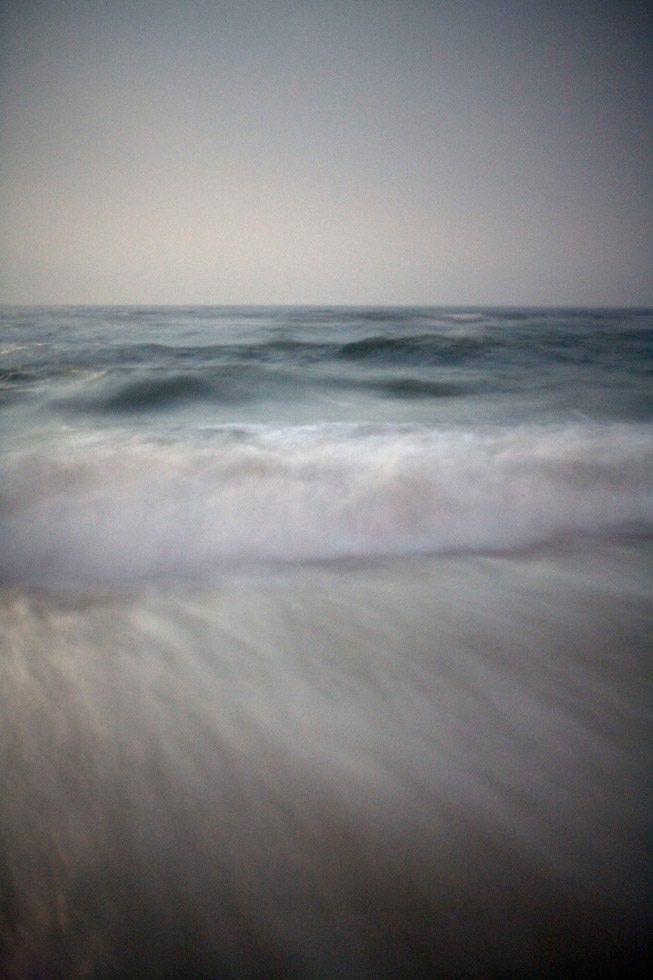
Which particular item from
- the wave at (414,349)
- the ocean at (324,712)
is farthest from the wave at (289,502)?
the wave at (414,349)

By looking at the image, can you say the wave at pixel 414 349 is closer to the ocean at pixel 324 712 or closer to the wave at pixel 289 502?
the wave at pixel 289 502

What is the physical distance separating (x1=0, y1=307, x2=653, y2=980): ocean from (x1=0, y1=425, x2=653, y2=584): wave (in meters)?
0.02

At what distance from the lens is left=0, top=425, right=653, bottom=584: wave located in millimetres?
2482

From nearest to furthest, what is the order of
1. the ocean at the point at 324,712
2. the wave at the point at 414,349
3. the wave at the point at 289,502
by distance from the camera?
the ocean at the point at 324,712
the wave at the point at 289,502
the wave at the point at 414,349

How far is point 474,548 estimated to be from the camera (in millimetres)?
2541

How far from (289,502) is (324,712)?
1627 millimetres

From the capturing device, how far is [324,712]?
4.69 feet

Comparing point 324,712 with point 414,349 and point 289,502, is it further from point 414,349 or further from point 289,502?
point 414,349

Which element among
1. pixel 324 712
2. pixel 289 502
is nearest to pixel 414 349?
pixel 289 502

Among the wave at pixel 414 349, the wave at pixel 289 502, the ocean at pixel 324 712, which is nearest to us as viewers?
the ocean at pixel 324 712

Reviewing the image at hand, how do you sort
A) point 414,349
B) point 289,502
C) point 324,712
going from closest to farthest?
point 324,712
point 289,502
point 414,349

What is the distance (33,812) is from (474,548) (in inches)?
84.6

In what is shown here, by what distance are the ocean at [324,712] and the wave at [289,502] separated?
0.02 metres

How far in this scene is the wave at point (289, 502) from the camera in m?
2.48
